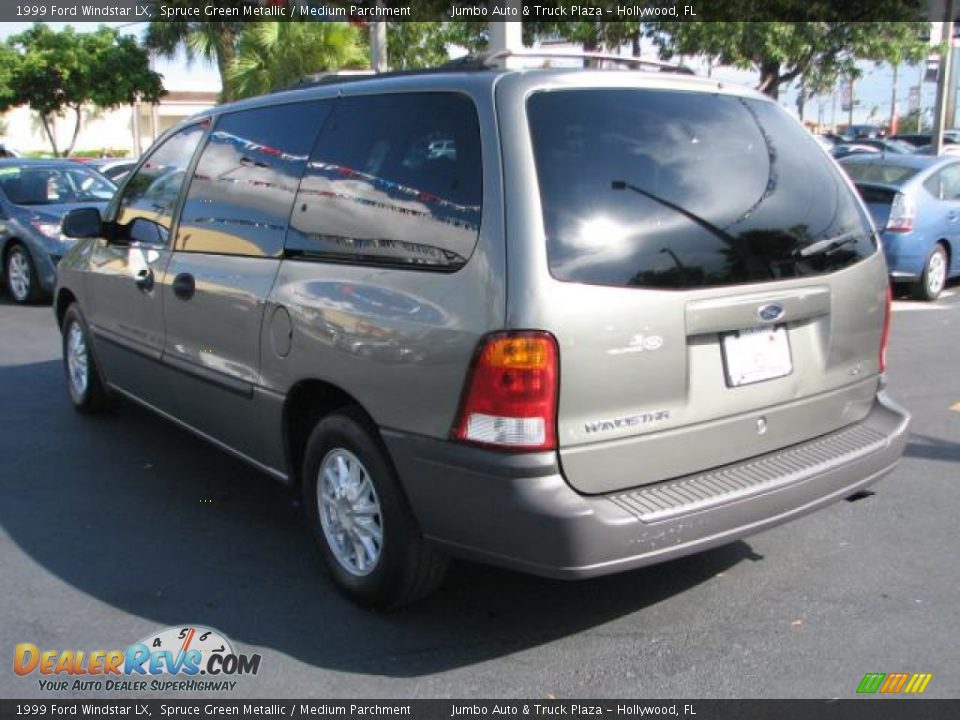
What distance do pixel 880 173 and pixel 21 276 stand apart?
958 cm

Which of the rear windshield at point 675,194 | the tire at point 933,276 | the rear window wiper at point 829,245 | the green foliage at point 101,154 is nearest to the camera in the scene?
the rear windshield at point 675,194

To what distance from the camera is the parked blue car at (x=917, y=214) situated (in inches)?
401

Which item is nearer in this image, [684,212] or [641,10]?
[684,212]

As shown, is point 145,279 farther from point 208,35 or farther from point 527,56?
point 208,35

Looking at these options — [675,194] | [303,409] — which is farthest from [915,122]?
[303,409]

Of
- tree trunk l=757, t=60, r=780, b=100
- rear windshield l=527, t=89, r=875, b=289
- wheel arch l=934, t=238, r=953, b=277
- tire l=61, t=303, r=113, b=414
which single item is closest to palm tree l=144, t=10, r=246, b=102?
tree trunk l=757, t=60, r=780, b=100

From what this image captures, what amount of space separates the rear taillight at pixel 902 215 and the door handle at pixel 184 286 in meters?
8.10

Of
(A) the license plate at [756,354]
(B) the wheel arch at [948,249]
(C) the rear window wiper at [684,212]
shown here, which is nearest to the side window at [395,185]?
(C) the rear window wiper at [684,212]

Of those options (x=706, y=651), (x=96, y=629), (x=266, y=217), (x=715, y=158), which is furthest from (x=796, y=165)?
(x=96, y=629)

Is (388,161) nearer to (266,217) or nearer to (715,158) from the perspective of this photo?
(266,217)

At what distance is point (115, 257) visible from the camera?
5.27 metres

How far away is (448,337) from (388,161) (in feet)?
2.58

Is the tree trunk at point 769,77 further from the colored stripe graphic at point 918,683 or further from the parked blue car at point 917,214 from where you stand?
the colored stripe graphic at point 918,683
